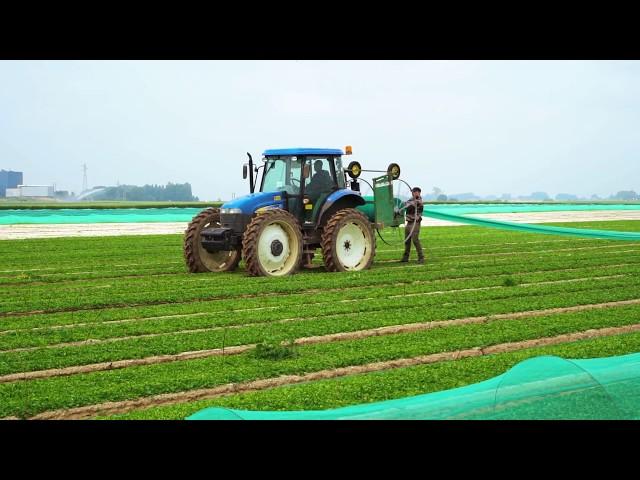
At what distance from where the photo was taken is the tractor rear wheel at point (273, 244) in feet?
48.5

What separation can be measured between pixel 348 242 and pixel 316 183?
1319 millimetres

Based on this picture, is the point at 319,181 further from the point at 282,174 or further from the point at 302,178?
the point at 282,174

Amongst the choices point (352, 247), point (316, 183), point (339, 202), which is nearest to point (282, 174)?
point (316, 183)

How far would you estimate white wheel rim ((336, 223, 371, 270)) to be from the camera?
16.1m

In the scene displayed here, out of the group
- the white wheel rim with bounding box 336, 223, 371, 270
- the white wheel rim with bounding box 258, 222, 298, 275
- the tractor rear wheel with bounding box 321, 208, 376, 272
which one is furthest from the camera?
the white wheel rim with bounding box 336, 223, 371, 270

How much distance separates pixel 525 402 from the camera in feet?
14.2

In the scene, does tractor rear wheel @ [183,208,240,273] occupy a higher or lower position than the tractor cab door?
lower

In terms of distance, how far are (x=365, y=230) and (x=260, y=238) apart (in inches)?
93.5

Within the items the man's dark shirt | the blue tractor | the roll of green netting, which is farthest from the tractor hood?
the man's dark shirt

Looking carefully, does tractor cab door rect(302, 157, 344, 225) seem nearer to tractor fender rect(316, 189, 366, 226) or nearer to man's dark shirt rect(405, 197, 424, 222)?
tractor fender rect(316, 189, 366, 226)

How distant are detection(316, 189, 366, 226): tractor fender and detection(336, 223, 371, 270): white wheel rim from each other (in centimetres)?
41

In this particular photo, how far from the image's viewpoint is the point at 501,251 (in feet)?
70.4
